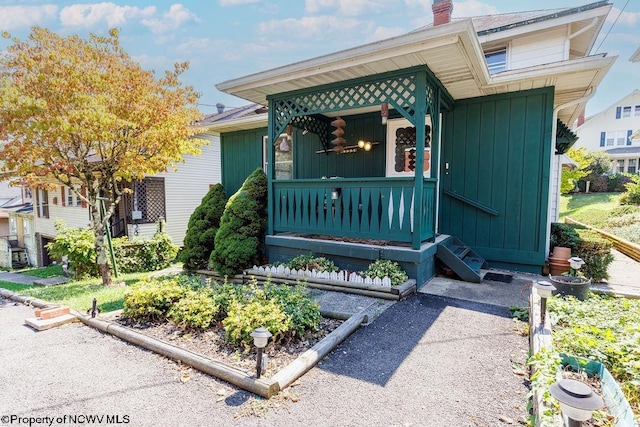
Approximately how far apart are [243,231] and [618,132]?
31.8m

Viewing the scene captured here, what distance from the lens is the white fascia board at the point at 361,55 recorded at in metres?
3.76

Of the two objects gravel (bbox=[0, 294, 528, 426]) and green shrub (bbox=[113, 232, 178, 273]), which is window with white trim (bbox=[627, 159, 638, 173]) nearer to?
gravel (bbox=[0, 294, 528, 426])

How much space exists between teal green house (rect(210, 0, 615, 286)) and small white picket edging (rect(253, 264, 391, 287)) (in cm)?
41

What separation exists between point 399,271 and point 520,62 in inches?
→ 233

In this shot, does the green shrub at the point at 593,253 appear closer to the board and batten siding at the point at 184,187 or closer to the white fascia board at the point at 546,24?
the white fascia board at the point at 546,24

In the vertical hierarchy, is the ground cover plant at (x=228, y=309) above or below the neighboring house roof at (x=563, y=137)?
below

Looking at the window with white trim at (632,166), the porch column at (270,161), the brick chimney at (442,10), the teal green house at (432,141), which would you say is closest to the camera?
the teal green house at (432,141)

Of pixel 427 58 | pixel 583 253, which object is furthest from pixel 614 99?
pixel 427 58

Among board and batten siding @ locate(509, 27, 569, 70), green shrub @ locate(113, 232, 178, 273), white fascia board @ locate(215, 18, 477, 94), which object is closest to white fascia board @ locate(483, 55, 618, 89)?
white fascia board @ locate(215, 18, 477, 94)

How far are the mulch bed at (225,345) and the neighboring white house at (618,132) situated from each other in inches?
1107

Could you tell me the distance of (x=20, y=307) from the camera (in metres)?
4.79

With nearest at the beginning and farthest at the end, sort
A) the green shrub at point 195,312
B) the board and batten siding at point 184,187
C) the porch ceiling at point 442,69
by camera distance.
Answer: the green shrub at point 195,312
the porch ceiling at point 442,69
the board and batten siding at point 184,187

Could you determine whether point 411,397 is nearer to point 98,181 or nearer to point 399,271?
point 399,271

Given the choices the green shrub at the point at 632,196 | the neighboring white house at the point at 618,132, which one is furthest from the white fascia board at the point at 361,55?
the neighboring white house at the point at 618,132
